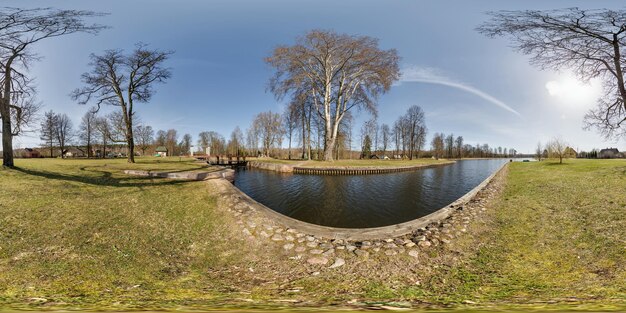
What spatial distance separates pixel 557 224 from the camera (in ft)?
23.8

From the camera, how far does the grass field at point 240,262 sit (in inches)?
153

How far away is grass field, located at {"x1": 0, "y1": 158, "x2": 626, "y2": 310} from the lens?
3.88 meters

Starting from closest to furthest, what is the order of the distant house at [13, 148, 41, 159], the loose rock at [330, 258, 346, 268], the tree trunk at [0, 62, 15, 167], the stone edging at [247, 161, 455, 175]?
the loose rock at [330, 258, 346, 268] → the tree trunk at [0, 62, 15, 167] → the stone edging at [247, 161, 455, 175] → the distant house at [13, 148, 41, 159]

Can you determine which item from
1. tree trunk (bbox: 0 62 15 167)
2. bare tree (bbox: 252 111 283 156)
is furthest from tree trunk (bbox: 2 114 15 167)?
bare tree (bbox: 252 111 283 156)

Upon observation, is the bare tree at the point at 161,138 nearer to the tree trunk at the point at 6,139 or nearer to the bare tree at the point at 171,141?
the bare tree at the point at 171,141

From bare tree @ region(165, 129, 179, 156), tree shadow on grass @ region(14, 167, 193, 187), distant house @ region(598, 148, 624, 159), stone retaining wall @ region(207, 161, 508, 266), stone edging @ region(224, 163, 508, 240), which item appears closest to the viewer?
stone retaining wall @ region(207, 161, 508, 266)

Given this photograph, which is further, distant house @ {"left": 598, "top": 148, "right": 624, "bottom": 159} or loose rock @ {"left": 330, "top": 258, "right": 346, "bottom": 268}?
distant house @ {"left": 598, "top": 148, "right": 624, "bottom": 159}

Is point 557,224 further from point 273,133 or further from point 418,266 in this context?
point 273,133

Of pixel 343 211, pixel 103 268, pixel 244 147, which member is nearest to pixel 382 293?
pixel 103 268

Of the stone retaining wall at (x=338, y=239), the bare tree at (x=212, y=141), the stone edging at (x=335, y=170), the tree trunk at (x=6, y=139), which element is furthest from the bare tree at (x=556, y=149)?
the bare tree at (x=212, y=141)

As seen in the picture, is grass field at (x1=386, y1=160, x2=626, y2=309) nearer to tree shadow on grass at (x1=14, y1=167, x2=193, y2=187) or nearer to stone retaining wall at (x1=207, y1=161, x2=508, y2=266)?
stone retaining wall at (x1=207, y1=161, x2=508, y2=266)

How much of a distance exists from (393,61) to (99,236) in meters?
30.6

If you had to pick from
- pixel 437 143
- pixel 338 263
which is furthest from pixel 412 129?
pixel 338 263

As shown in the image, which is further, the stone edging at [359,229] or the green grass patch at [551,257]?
the stone edging at [359,229]
